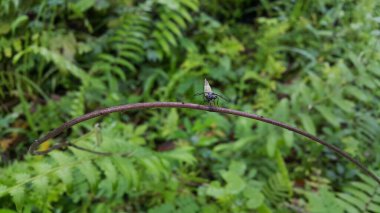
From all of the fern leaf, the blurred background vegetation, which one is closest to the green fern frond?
the blurred background vegetation

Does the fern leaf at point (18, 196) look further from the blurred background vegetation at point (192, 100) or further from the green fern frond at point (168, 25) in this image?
the green fern frond at point (168, 25)

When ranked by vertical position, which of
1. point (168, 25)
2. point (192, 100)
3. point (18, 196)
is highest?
point (168, 25)

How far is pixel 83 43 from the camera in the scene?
3.27m

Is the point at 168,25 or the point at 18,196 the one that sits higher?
the point at 168,25

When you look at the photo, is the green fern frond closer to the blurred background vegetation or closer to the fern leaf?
the blurred background vegetation

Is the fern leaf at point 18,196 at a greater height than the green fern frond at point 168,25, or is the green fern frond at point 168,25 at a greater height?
the green fern frond at point 168,25

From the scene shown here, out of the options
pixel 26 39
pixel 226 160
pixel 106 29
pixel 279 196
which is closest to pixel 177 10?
pixel 106 29

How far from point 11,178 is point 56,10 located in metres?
2.07

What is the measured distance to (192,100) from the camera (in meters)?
3.07

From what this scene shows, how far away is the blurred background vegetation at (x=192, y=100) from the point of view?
2.01m

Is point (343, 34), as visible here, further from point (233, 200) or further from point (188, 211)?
point (188, 211)

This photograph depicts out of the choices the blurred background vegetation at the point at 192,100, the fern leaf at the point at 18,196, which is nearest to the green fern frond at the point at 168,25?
the blurred background vegetation at the point at 192,100

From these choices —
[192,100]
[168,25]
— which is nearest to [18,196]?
[192,100]

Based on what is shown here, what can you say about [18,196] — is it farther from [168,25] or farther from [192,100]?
[168,25]
